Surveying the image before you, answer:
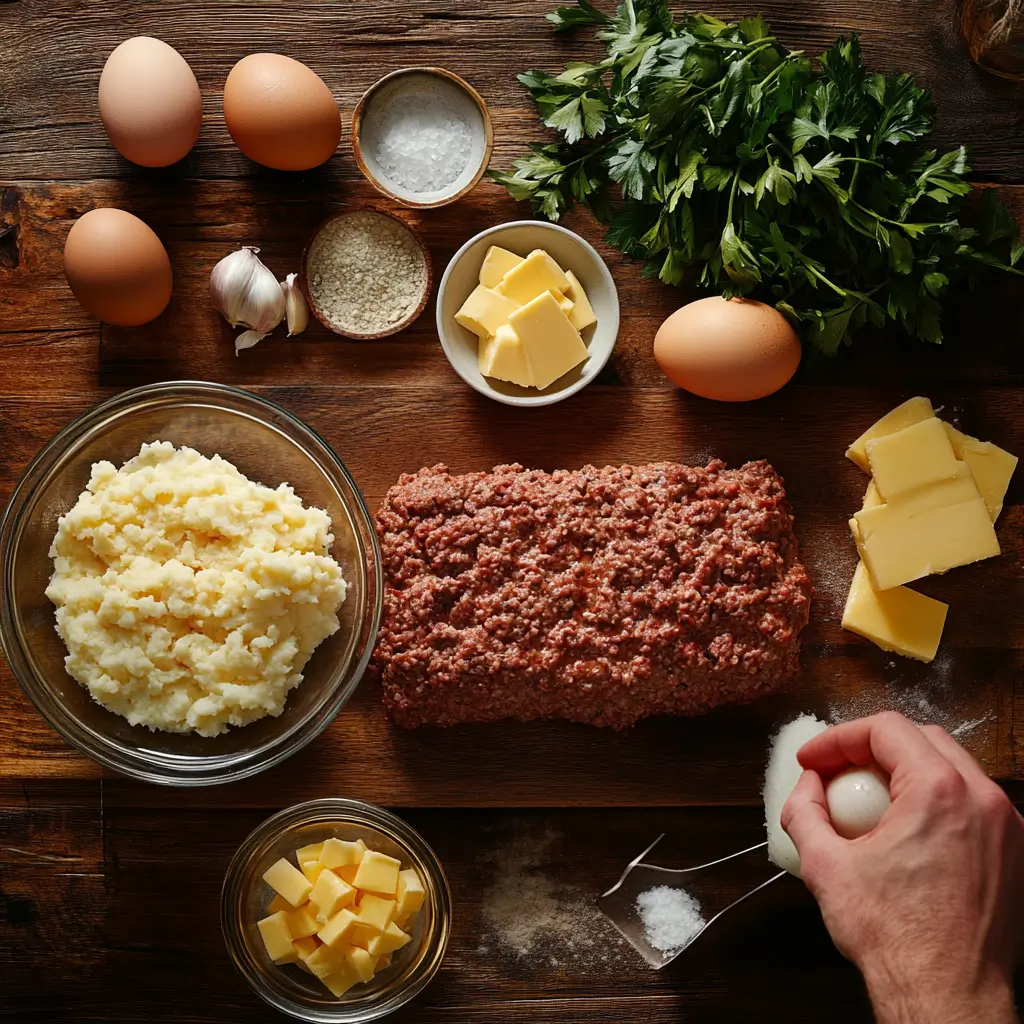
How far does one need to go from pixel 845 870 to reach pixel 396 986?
3.78ft

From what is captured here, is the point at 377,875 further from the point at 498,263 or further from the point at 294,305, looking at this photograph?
the point at 498,263

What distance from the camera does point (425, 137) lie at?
2.51 meters

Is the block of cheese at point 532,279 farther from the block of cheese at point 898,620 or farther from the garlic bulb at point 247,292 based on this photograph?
the block of cheese at point 898,620

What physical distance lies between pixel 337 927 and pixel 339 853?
165 millimetres

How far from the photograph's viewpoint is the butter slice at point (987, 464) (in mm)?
2531

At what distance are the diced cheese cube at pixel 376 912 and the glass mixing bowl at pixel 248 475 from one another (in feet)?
1.36

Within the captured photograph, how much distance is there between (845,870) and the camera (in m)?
1.92

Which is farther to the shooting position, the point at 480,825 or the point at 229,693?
the point at 480,825

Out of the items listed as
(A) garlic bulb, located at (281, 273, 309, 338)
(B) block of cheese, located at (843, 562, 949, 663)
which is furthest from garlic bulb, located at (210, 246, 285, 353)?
(B) block of cheese, located at (843, 562, 949, 663)

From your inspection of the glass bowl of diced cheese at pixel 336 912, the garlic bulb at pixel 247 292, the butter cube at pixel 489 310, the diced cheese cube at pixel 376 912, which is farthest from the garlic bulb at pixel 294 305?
the diced cheese cube at pixel 376 912

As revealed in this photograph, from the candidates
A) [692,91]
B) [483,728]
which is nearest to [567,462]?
[483,728]

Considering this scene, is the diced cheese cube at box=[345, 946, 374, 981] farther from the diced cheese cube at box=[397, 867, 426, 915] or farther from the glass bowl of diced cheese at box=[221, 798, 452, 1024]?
the diced cheese cube at box=[397, 867, 426, 915]

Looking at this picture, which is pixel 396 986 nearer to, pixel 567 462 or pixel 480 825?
pixel 480 825

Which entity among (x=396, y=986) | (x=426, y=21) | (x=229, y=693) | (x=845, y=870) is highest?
(x=426, y=21)
